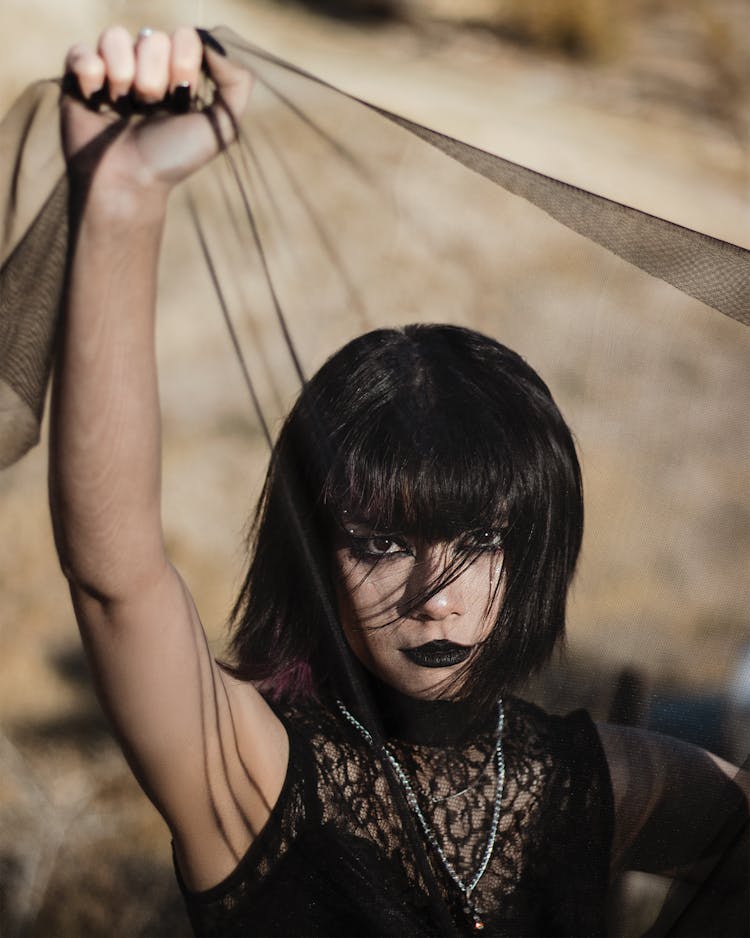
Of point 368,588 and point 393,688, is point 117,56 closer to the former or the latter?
point 368,588

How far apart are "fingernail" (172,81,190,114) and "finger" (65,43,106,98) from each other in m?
0.06

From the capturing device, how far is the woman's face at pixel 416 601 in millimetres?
967

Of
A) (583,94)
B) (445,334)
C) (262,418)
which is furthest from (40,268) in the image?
(583,94)

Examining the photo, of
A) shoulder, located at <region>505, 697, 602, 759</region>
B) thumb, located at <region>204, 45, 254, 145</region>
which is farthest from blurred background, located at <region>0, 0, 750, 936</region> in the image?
thumb, located at <region>204, 45, 254, 145</region>

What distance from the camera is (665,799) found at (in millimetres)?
1043

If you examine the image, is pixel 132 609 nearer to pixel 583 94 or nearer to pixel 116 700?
pixel 116 700

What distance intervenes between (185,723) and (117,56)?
1.81 feet

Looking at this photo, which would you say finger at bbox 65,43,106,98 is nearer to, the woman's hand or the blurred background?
the woman's hand

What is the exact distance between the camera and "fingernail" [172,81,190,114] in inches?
33.7

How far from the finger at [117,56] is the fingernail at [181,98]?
0.14 ft

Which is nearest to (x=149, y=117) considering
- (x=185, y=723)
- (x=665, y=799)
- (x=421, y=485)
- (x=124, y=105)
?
(x=124, y=105)

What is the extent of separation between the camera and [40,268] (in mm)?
946

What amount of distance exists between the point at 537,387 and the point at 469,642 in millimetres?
257

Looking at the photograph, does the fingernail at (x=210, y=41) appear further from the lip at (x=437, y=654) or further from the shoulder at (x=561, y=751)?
the shoulder at (x=561, y=751)
